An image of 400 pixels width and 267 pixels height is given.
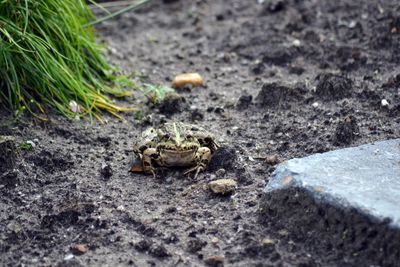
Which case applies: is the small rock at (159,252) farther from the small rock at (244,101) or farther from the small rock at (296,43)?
the small rock at (296,43)

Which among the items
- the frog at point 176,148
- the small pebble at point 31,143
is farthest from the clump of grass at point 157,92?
the small pebble at point 31,143

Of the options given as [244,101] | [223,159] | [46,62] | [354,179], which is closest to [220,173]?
[223,159]

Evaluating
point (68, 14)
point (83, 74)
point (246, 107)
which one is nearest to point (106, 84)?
point (83, 74)

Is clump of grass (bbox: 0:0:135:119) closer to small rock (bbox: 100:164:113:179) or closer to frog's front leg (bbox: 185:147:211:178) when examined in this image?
small rock (bbox: 100:164:113:179)

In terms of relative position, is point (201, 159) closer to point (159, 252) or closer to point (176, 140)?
point (176, 140)

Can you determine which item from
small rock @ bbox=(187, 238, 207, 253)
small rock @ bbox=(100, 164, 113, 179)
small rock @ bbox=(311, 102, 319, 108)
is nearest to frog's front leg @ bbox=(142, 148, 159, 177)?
small rock @ bbox=(100, 164, 113, 179)

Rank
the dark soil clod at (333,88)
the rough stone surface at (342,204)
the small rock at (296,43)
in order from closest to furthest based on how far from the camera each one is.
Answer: the rough stone surface at (342,204) → the dark soil clod at (333,88) → the small rock at (296,43)

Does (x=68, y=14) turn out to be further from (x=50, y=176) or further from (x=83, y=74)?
(x=50, y=176)
